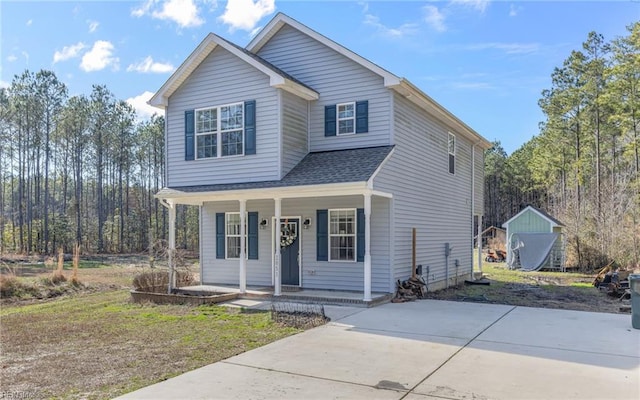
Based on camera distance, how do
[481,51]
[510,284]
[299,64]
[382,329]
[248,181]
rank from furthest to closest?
[510,284] < [481,51] < [299,64] < [248,181] < [382,329]

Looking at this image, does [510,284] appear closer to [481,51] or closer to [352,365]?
[481,51]

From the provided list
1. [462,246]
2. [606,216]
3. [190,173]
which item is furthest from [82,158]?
[606,216]

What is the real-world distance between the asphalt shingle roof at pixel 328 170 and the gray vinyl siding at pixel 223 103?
0.40m

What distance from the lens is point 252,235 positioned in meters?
13.8

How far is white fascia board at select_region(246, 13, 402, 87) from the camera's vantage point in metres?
12.0

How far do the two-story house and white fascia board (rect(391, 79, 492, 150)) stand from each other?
0.06m

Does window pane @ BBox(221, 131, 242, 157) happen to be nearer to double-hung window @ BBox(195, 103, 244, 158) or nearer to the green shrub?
double-hung window @ BBox(195, 103, 244, 158)

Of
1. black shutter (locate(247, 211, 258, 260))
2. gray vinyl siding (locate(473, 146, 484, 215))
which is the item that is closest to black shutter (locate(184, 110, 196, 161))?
black shutter (locate(247, 211, 258, 260))

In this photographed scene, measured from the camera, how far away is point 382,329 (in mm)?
8234

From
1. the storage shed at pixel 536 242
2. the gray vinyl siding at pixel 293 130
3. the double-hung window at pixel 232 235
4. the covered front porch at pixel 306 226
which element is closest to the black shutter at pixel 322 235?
the covered front porch at pixel 306 226

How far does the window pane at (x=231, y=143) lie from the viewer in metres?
13.0

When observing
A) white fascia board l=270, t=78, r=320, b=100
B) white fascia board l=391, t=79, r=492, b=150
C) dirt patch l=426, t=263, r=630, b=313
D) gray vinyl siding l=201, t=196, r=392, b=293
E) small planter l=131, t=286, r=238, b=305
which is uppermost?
white fascia board l=270, t=78, r=320, b=100

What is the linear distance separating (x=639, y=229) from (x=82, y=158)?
134ft

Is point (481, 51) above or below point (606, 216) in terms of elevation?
above
